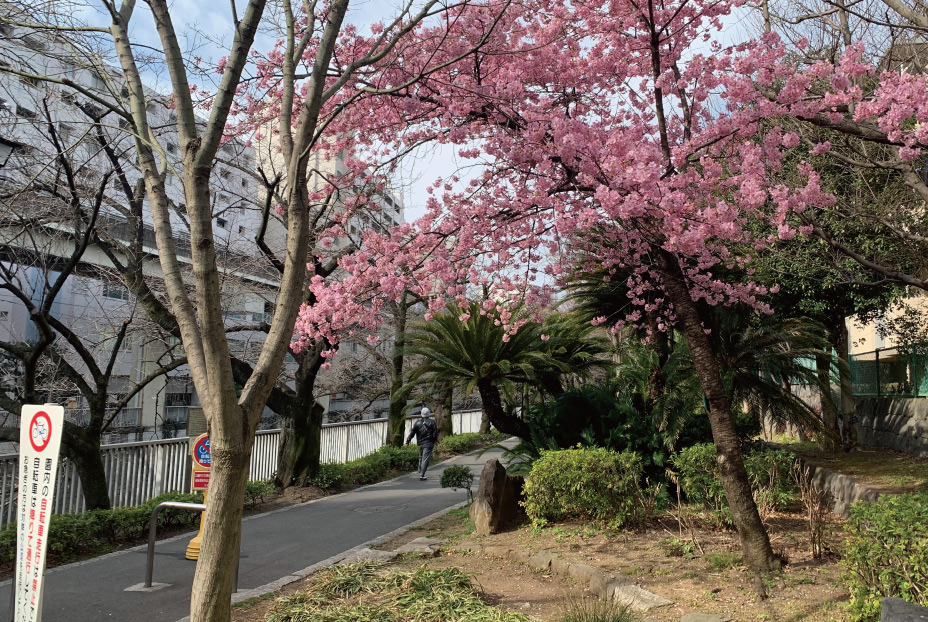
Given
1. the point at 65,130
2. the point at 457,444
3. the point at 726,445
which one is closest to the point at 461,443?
the point at 457,444

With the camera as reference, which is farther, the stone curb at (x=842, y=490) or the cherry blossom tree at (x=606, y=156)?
the stone curb at (x=842, y=490)

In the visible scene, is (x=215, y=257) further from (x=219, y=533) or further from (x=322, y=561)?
(x=322, y=561)

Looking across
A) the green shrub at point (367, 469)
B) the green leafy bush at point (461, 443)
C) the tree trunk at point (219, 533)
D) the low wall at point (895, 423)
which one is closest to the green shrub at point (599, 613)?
the tree trunk at point (219, 533)

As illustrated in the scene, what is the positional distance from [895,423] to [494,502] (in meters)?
8.51

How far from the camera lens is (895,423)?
12172 mm

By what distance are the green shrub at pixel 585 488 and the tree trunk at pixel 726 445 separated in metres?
1.69

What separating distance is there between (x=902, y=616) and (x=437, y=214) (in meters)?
5.77

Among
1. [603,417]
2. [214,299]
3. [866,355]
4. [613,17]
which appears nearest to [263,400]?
[214,299]

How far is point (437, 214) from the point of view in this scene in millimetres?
7816

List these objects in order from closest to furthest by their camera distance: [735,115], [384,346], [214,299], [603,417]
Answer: [214,299] < [735,115] < [603,417] < [384,346]

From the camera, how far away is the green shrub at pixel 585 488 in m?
7.30

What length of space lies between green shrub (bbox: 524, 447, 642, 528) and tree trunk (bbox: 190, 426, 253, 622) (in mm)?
4457

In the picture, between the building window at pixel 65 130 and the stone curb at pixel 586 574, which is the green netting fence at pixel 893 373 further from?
the building window at pixel 65 130

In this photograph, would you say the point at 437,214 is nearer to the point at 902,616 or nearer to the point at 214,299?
the point at 214,299
